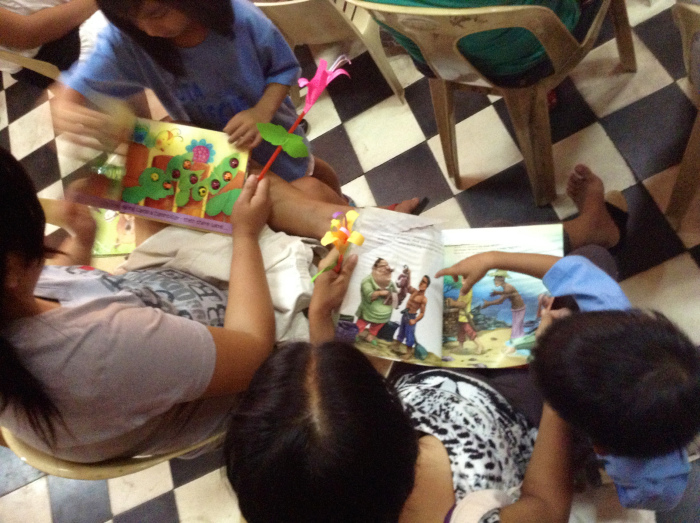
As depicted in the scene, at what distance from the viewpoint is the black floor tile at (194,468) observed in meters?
1.23

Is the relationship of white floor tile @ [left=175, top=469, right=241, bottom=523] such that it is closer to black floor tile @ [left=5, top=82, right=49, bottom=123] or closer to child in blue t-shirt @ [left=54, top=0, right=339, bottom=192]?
child in blue t-shirt @ [left=54, top=0, right=339, bottom=192]

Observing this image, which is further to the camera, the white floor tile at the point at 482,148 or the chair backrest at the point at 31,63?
the white floor tile at the point at 482,148

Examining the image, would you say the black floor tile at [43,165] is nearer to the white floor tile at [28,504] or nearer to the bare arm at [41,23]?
the bare arm at [41,23]

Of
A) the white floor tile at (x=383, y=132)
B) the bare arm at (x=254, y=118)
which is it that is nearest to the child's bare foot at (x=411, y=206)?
the white floor tile at (x=383, y=132)

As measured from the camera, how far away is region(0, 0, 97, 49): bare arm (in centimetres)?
103

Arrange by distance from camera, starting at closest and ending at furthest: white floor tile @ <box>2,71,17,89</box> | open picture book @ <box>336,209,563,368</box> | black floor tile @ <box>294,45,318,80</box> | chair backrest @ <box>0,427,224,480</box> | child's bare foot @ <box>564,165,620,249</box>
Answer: chair backrest @ <box>0,427,224,480</box> < open picture book @ <box>336,209,563,368</box> < child's bare foot @ <box>564,165,620,249</box> < black floor tile @ <box>294,45,318,80</box> < white floor tile @ <box>2,71,17,89</box>

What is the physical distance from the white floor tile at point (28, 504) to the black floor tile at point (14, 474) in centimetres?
1

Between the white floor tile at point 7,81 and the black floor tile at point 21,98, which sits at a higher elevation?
the white floor tile at point 7,81

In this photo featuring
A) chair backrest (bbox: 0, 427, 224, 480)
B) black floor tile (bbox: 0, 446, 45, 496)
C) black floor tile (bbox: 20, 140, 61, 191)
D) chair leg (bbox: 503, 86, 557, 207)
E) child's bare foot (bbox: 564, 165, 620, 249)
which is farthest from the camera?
black floor tile (bbox: 20, 140, 61, 191)

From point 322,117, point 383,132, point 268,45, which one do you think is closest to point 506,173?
point 383,132

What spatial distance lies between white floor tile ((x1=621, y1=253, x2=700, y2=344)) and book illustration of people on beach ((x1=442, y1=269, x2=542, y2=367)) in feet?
1.34

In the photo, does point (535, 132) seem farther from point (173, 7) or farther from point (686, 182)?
point (173, 7)

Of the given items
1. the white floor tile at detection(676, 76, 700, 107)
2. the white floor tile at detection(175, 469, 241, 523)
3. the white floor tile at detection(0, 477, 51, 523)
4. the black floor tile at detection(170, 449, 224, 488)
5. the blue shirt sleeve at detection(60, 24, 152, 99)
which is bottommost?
the white floor tile at detection(0, 477, 51, 523)

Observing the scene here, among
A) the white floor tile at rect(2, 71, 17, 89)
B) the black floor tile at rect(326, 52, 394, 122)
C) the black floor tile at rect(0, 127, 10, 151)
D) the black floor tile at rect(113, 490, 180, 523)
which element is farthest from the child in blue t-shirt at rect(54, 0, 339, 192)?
the white floor tile at rect(2, 71, 17, 89)
